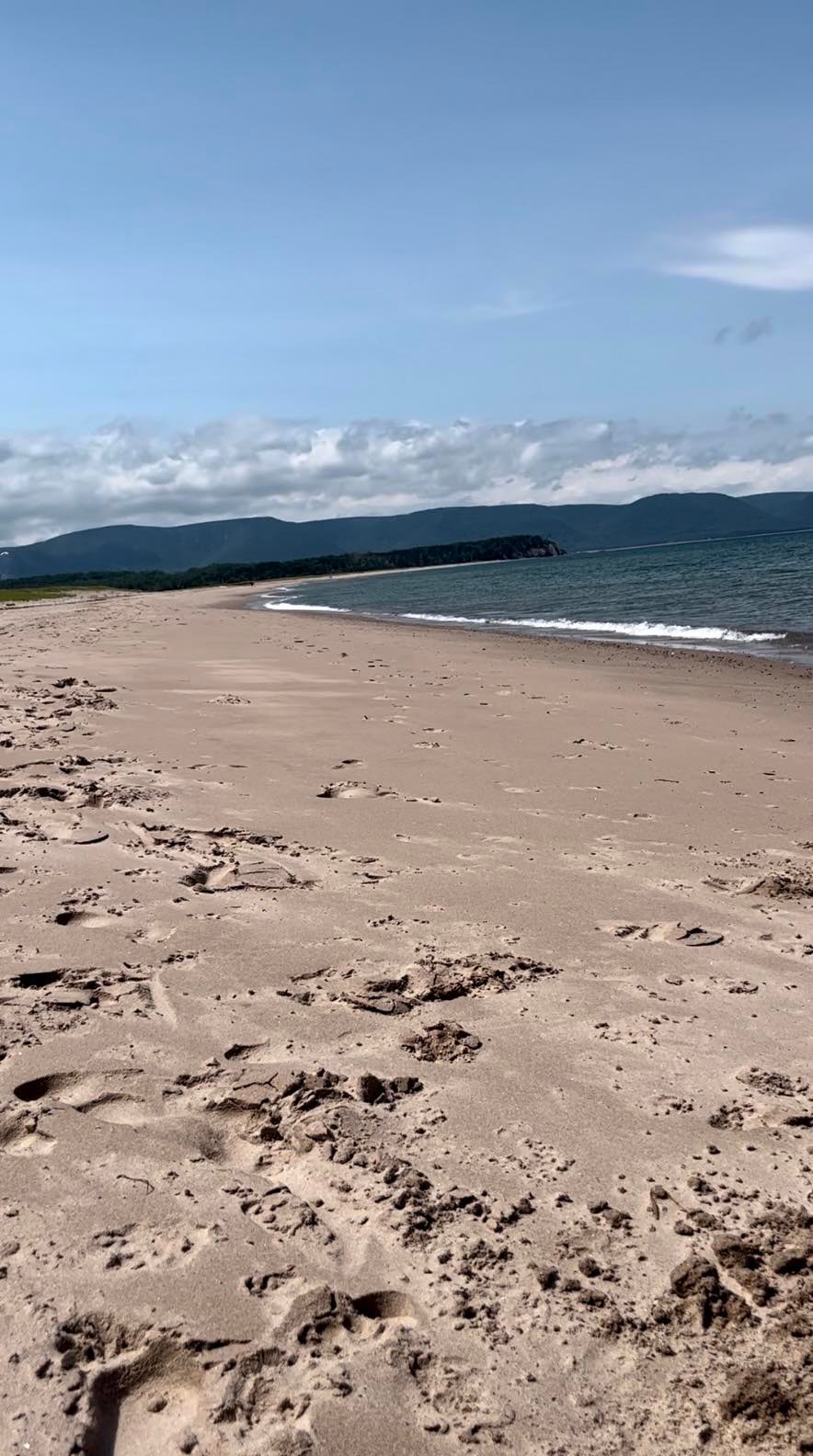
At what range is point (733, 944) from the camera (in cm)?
479

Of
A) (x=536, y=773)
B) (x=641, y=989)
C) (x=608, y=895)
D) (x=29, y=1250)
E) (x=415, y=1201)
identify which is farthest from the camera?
(x=536, y=773)

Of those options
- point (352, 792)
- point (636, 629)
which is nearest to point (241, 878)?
point (352, 792)

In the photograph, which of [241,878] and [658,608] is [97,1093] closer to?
[241,878]

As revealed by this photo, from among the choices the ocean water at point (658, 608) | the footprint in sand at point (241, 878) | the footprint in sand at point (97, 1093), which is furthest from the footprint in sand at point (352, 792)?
the ocean water at point (658, 608)

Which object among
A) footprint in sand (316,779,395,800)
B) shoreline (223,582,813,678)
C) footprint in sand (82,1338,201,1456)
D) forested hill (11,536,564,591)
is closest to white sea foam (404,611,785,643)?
shoreline (223,582,813,678)

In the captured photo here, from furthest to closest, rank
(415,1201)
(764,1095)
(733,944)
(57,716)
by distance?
(57,716), (733,944), (764,1095), (415,1201)

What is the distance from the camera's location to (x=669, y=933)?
16.1 ft

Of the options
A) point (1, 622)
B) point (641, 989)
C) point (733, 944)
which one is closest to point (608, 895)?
point (733, 944)

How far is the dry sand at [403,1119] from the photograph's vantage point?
2283 millimetres

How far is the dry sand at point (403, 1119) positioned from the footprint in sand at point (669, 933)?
0.03 meters

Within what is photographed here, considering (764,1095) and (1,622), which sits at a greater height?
(1,622)

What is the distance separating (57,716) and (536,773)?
5443mm

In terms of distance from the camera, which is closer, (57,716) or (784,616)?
(57,716)

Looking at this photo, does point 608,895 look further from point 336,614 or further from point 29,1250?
point 336,614
